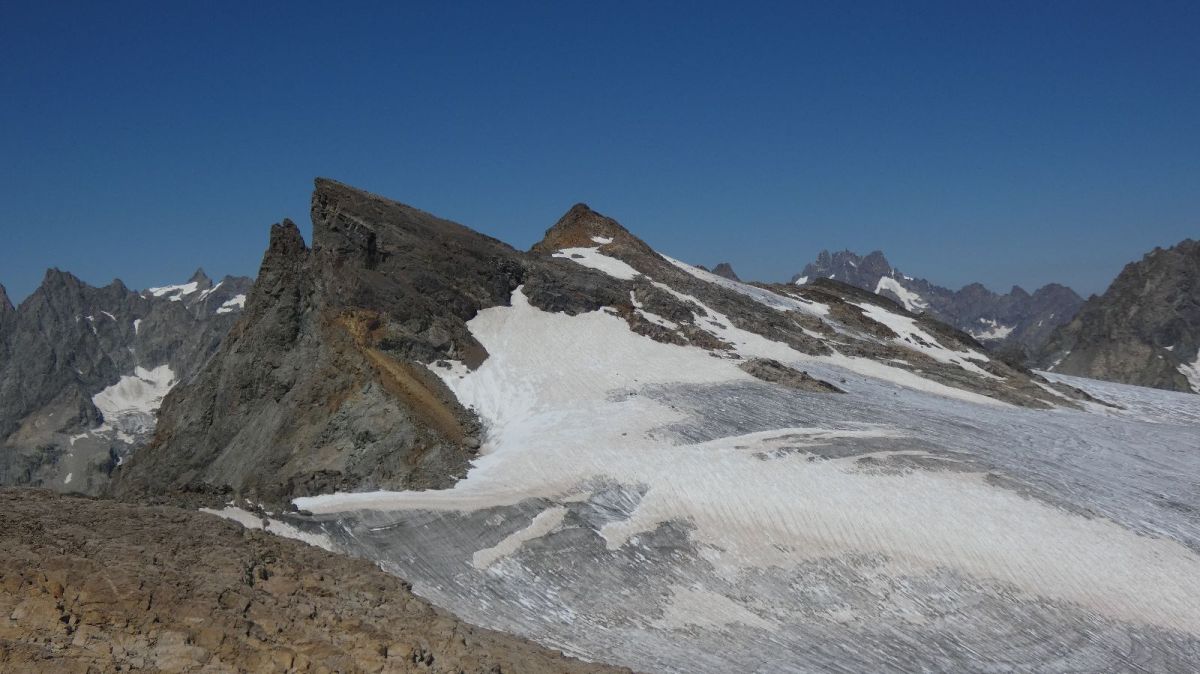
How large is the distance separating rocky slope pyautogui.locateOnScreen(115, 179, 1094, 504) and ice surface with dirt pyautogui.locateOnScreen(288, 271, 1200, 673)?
3368mm

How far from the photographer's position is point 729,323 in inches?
1895

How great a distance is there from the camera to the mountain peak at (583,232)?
6169cm

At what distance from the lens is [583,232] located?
63.8 meters

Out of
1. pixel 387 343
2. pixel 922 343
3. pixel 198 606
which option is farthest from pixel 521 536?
pixel 922 343

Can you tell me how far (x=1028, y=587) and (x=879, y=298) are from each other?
187 ft

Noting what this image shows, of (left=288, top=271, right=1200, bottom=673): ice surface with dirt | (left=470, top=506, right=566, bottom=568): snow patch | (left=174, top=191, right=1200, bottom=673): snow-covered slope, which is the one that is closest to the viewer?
(left=288, top=271, right=1200, bottom=673): ice surface with dirt

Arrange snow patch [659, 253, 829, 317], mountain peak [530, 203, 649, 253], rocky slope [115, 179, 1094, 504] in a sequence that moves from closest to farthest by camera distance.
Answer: rocky slope [115, 179, 1094, 504] < snow patch [659, 253, 829, 317] < mountain peak [530, 203, 649, 253]

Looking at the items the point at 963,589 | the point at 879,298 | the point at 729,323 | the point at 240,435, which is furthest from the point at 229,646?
the point at 879,298

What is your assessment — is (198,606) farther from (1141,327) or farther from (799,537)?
(1141,327)

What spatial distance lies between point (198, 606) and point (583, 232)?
52785 mm

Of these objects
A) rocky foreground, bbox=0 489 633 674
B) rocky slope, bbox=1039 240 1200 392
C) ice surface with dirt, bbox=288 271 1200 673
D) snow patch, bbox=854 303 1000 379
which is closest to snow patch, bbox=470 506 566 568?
ice surface with dirt, bbox=288 271 1200 673

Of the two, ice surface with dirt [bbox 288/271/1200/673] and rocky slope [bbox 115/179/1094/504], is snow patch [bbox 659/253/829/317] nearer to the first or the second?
rocky slope [bbox 115/179/1094/504]

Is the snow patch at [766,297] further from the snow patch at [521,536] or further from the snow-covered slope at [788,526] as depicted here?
the snow patch at [521,536]

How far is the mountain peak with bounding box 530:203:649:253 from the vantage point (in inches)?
2429
